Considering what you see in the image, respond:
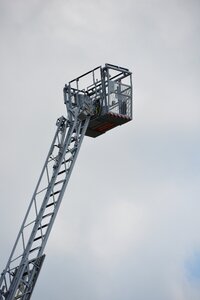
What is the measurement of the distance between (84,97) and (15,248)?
39.8ft

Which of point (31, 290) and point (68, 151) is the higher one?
point (68, 151)

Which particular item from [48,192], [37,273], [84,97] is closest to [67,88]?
→ [84,97]

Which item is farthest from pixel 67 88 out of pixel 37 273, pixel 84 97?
pixel 37 273

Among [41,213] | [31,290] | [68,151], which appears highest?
[68,151]

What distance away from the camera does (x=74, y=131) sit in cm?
7988

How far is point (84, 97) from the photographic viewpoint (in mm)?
80375

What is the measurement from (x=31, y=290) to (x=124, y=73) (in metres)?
16.6

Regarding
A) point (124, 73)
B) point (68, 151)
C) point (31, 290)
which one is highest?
point (124, 73)

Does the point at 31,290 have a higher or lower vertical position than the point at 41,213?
lower

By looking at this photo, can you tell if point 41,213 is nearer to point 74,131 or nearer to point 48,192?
point 48,192

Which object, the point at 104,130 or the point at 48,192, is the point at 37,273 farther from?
the point at 104,130

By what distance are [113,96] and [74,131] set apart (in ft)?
12.2

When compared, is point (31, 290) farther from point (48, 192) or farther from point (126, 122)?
point (126, 122)

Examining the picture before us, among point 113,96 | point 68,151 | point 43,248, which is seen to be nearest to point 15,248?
point 43,248
